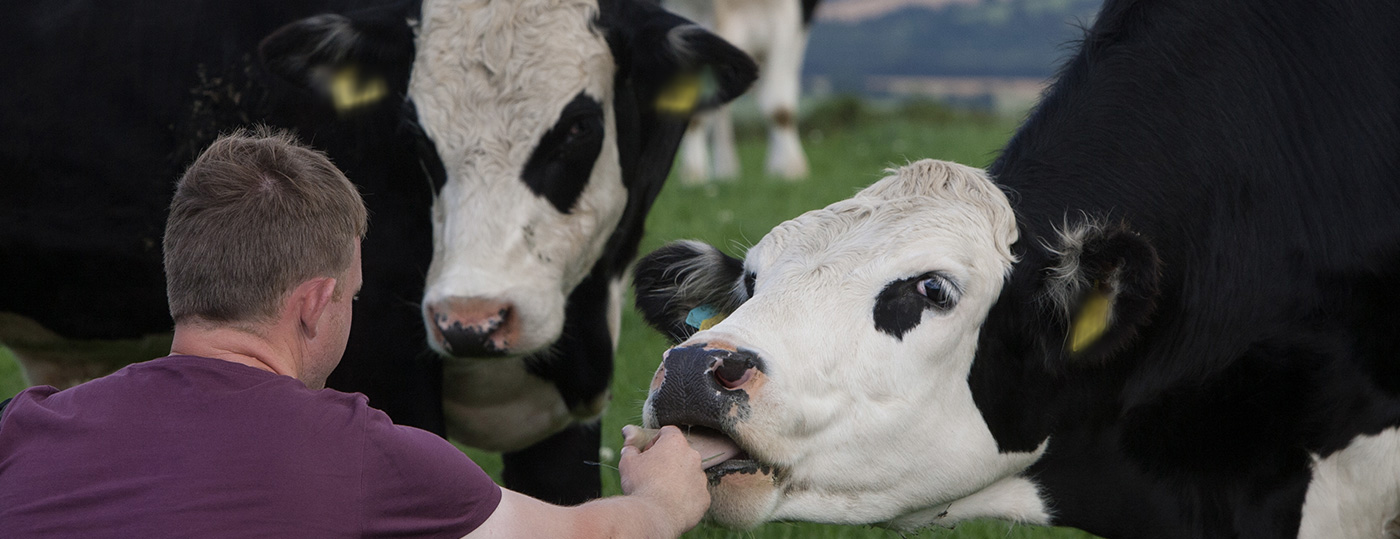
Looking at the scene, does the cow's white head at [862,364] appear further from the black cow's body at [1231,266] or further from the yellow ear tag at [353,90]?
the yellow ear tag at [353,90]

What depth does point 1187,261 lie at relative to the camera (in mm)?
3160

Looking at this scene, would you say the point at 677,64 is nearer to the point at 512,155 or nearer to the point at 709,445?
the point at 512,155

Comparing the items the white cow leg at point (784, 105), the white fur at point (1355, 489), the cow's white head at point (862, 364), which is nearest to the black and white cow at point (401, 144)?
the cow's white head at point (862, 364)

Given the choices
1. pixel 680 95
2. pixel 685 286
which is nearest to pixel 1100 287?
pixel 685 286

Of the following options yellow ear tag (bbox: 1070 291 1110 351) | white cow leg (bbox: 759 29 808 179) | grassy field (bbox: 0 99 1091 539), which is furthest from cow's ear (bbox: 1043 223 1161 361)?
white cow leg (bbox: 759 29 808 179)

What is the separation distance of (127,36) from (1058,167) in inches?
123

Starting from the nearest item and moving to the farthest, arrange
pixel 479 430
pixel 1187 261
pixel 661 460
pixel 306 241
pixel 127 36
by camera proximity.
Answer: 1. pixel 306 241
2. pixel 661 460
3. pixel 1187 261
4. pixel 127 36
5. pixel 479 430

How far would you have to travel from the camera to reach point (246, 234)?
214 cm

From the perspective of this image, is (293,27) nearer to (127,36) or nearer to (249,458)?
(127,36)

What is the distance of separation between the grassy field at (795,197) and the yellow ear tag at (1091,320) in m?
0.61

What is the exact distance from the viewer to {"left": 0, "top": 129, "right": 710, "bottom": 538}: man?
6.54 feet

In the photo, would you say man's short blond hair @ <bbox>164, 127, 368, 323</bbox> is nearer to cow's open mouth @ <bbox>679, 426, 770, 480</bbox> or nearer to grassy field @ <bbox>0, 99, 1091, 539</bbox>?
cow's open mouth @ <bbox>679, 426, 770, 480</bbox>

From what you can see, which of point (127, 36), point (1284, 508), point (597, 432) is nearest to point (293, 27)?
point (127, 36)

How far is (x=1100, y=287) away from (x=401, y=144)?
2392 mm
